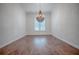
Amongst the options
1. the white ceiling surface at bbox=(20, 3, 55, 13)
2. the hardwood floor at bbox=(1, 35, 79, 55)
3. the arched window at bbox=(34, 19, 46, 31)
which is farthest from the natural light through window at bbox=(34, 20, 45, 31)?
the white ceiling surface at bbox=(20, 3, 55, 13)

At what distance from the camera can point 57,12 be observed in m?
2.33

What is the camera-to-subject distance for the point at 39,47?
227 cm

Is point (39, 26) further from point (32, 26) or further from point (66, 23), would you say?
point (66, 23)

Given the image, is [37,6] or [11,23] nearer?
[37,6]

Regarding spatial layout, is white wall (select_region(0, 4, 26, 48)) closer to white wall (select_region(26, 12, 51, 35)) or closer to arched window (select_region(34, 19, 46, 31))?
white wall (select_region(26, 12, 51, 35))

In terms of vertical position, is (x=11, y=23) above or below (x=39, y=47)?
above

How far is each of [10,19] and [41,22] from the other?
56cm

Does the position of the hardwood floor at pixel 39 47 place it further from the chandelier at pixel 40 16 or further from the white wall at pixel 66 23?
the chandelier at pixel 40 16

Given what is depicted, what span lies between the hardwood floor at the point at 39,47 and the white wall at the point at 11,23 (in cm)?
12

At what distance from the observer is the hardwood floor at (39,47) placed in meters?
2.22

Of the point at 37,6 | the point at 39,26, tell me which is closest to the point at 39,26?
the point at 39,26

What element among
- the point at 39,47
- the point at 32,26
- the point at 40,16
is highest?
the point at 40,16

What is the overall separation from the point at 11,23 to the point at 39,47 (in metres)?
0.67

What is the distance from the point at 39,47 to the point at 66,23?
654 mm
